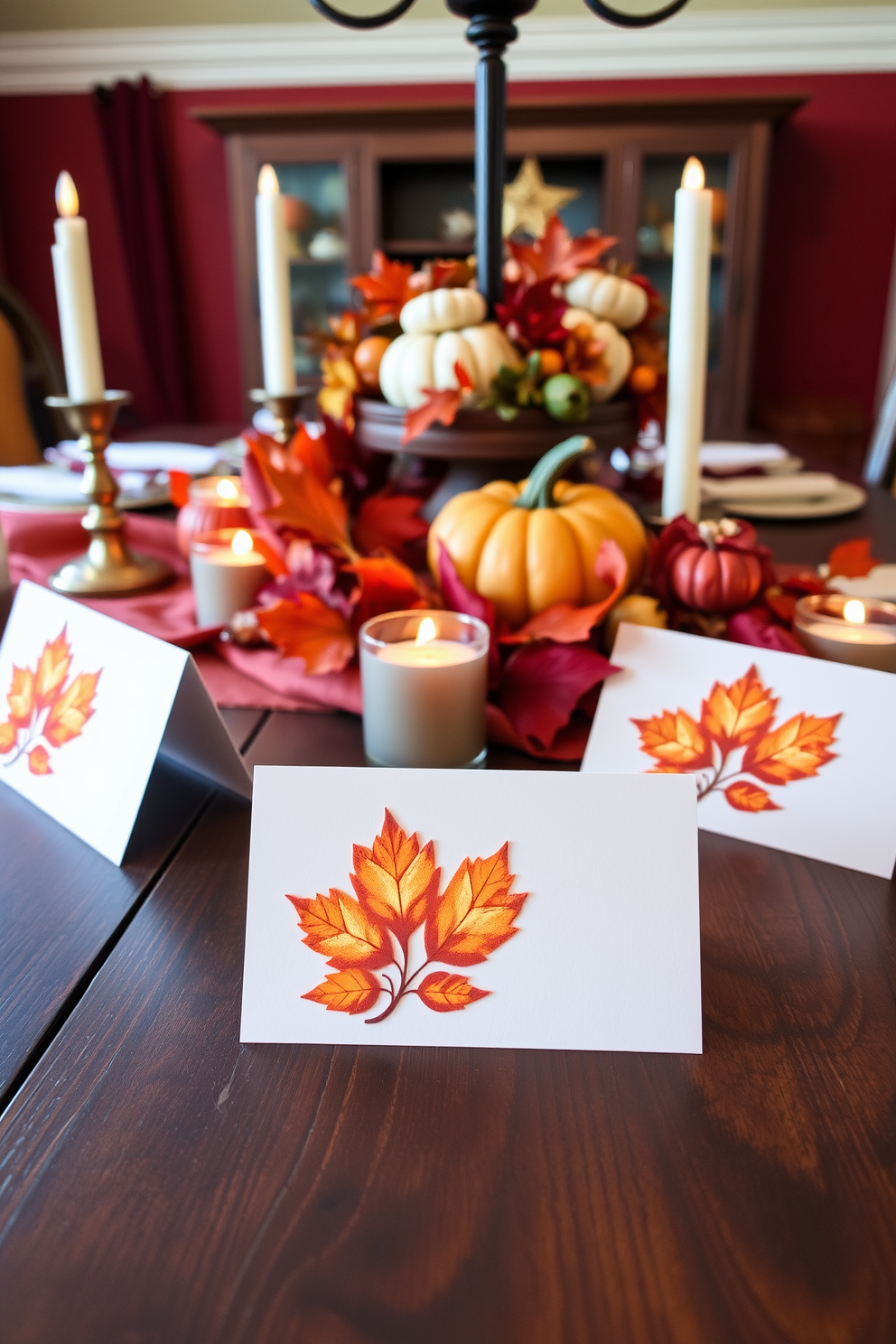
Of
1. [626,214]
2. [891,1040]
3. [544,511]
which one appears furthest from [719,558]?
[626,214]

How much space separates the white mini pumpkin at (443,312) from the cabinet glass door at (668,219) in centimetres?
250

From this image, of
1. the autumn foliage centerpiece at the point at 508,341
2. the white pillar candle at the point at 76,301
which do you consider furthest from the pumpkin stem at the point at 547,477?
the white pillar candle at the point at 76,301

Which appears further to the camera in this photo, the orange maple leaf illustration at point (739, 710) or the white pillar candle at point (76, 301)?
the white pillar candle at point (76, 301)

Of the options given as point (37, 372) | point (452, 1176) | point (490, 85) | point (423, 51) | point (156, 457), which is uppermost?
point (423, 51)

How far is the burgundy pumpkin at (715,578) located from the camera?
0.62 metres

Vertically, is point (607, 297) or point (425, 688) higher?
point (607, 297)

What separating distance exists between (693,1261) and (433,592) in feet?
1.53

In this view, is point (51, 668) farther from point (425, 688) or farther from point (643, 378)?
point (643, 378)

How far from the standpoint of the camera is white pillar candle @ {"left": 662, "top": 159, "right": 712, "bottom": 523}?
729 millimetres

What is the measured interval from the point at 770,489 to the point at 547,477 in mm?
626

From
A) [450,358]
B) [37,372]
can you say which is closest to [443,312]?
[450,358]

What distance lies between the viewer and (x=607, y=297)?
0.83 meters

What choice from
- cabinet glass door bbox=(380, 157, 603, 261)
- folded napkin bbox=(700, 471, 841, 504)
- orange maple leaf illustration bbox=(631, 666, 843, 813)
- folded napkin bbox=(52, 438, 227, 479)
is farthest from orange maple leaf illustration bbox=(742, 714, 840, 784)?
cabinet glass door bbox=(380, 157, 603, 261)

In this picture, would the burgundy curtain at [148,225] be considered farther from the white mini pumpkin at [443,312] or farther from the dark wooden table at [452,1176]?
the dark wooden table at [452,1176]
